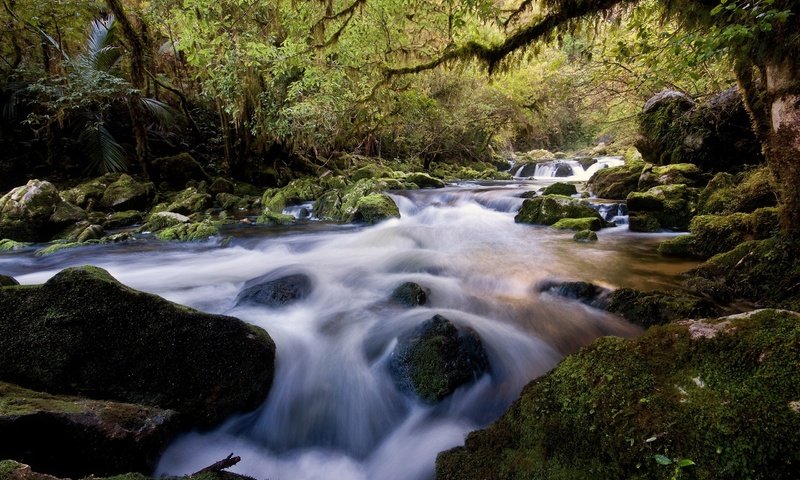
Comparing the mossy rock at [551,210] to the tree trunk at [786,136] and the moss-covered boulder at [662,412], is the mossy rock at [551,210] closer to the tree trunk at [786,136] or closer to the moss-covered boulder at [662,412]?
the tree trunk at [786,136]

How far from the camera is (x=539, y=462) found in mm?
1934

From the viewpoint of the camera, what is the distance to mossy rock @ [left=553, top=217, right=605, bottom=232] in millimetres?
8297

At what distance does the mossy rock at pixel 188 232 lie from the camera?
28.9ft

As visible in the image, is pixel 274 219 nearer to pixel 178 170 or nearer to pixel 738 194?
pixel 178 170

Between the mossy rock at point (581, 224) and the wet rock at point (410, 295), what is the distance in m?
4.87

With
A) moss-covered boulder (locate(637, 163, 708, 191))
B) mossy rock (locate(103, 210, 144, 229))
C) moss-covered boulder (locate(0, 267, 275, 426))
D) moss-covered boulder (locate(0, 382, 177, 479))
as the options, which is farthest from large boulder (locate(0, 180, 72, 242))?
moss-covered boulder (locate(637, 163, 708, 191))

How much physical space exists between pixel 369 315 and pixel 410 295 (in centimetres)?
58

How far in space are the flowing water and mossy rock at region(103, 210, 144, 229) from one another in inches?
86.1

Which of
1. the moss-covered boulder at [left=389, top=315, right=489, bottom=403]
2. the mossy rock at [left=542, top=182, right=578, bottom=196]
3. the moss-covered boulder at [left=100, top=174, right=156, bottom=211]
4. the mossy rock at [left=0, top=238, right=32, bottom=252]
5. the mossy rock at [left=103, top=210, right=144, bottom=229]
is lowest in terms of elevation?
the moss-covered boulder at [left=389, top=315, right=489, bottom=403]

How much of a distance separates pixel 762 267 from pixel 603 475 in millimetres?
3679

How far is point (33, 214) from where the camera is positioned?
339 inches

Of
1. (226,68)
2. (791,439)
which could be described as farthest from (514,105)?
(791,439)

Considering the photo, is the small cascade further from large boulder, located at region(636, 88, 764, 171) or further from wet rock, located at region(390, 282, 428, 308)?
wet rock, located at region(390, 282, 428, 308)

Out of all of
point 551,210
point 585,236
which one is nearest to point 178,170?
point 551,210
